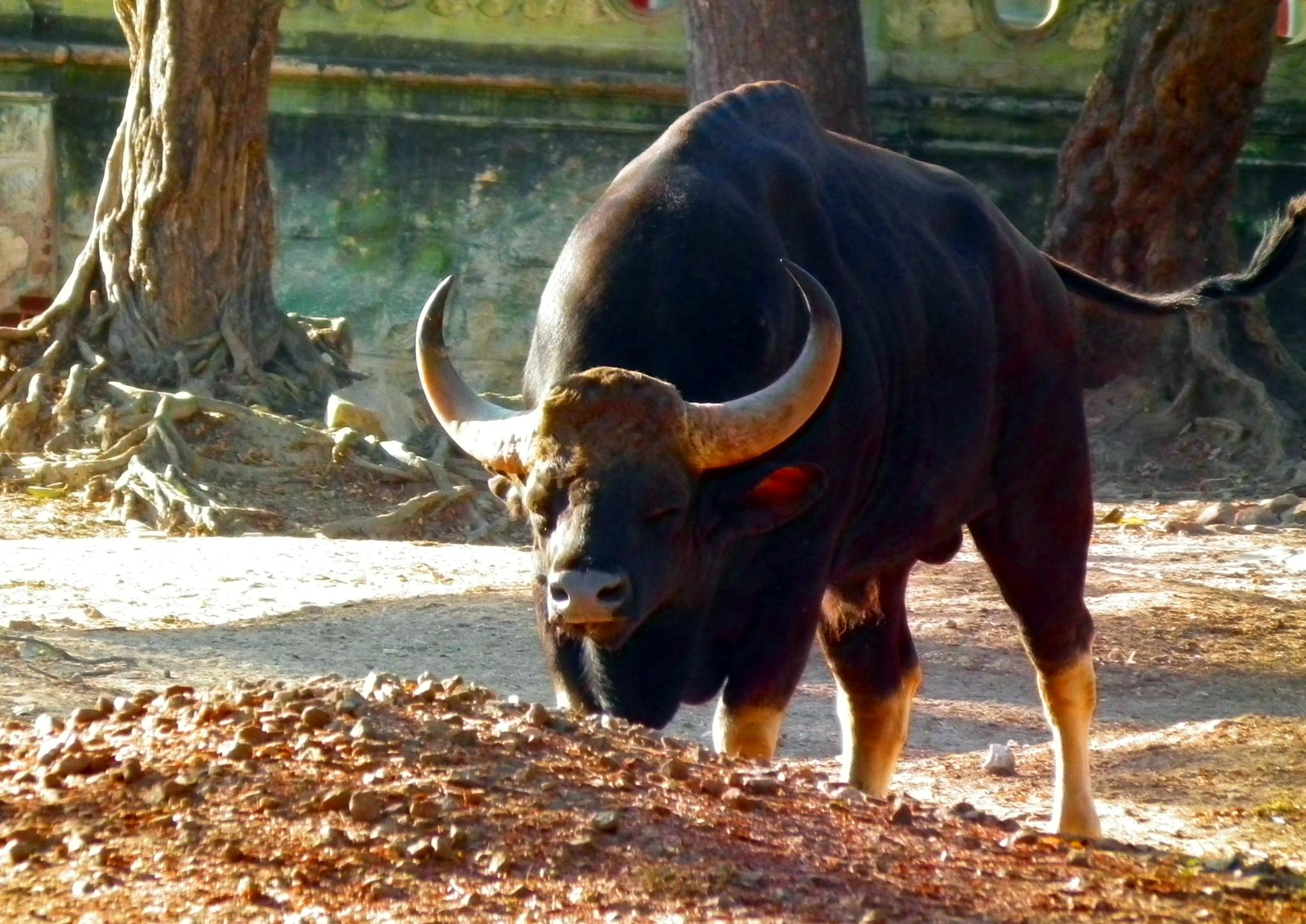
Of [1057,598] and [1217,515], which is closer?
[1057,598]

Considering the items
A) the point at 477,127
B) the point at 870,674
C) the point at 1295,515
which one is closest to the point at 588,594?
the point at 870,674

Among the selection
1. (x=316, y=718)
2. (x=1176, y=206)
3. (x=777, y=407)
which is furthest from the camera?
→ (x=1176, y=206)

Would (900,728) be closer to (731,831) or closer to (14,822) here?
(731,831)

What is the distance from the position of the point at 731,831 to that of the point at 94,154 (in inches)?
470

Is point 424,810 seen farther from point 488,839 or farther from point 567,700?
point 567,700

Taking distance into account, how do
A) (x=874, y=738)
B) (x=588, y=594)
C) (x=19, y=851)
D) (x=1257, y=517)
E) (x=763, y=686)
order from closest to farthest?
(x=19, y=851) → (x=588, y=594) → (x=763, y=686) → (x=874, y=738) → (x=1257, y=517)

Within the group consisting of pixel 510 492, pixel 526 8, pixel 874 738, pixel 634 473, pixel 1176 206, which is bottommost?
pixel 874 738

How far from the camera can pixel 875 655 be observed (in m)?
6.15

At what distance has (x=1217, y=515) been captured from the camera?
10891 mm

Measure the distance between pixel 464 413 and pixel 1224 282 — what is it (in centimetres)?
296

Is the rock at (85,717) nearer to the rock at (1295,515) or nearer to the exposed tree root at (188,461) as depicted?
the exposed tree root at (188,461)

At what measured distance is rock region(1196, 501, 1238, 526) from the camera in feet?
35.6

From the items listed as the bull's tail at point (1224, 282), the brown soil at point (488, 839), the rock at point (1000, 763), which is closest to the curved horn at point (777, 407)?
the brown soil at point (488, 839)

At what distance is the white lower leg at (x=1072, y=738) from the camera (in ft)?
19.6
